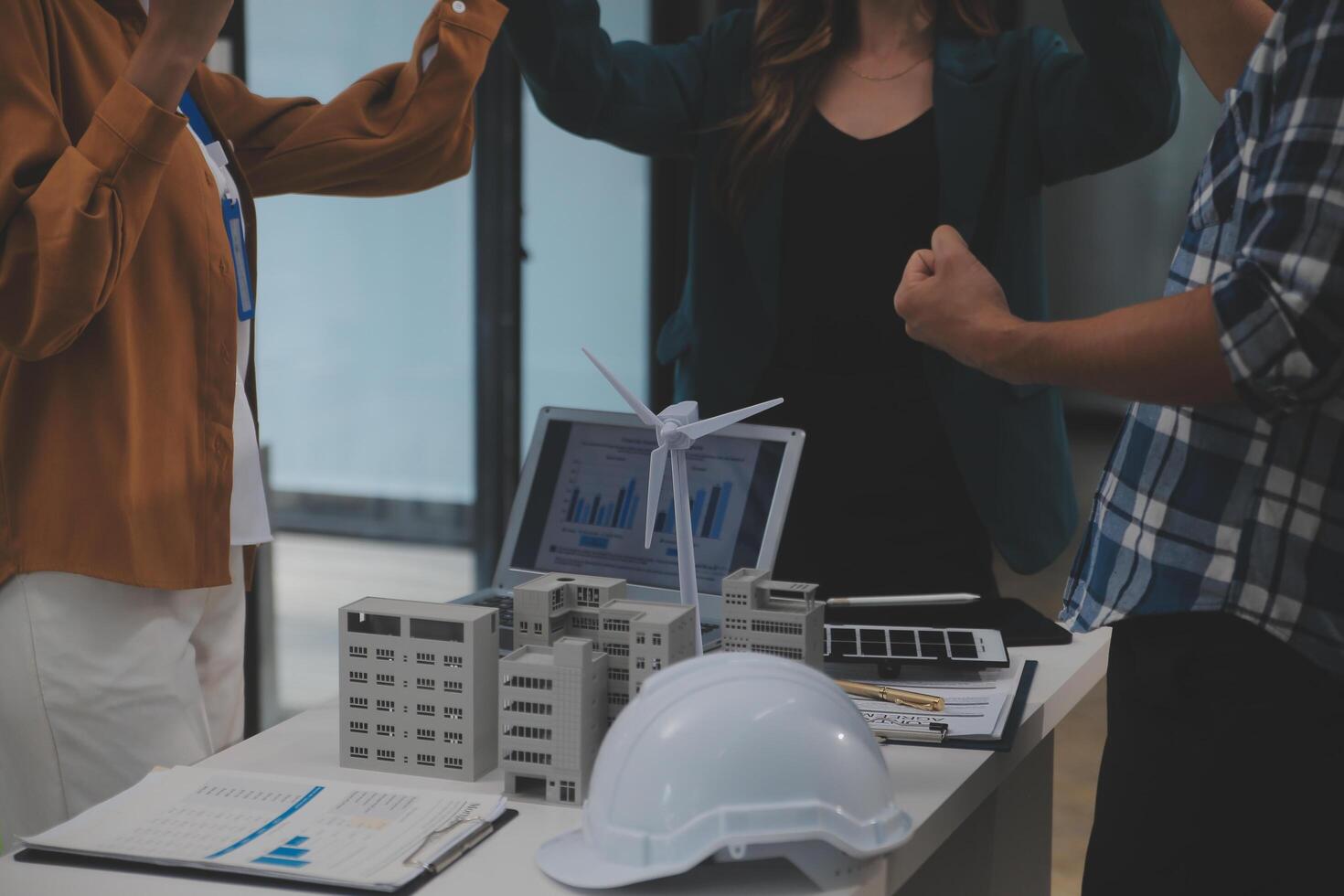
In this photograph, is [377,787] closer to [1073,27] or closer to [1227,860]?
[1227,860]

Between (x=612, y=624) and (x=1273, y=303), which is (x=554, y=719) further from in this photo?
(x=1273, y=303)

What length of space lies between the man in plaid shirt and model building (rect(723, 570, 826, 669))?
262 mm

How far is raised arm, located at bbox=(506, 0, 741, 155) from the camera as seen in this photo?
1.92m

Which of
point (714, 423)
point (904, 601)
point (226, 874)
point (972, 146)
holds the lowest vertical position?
point (226, 874)

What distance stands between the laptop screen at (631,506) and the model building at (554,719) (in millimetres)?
381

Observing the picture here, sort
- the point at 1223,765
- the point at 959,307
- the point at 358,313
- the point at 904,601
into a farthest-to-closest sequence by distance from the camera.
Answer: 1. the point at 358,313
2. the point at 904,601
3. the point at 959,307
4. the point at 1223,765

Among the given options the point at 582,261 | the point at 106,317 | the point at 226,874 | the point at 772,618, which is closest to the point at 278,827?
the point at 226,874

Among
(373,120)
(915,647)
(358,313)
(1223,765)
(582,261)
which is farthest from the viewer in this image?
(582,261)

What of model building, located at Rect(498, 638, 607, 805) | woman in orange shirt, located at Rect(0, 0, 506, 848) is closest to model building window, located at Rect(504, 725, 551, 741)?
model building, located at Rect(498, 638, 607, 805)

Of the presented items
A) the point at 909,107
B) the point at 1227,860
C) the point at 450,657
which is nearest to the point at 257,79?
the point at 909,107

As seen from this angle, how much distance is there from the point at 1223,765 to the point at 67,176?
1.18 metres

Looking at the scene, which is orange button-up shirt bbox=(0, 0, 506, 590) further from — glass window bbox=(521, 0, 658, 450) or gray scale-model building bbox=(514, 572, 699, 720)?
glass window bbox=(521, 0, 658, 450)

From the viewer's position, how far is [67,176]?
4.15ft

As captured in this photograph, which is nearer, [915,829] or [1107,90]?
[915,829]
